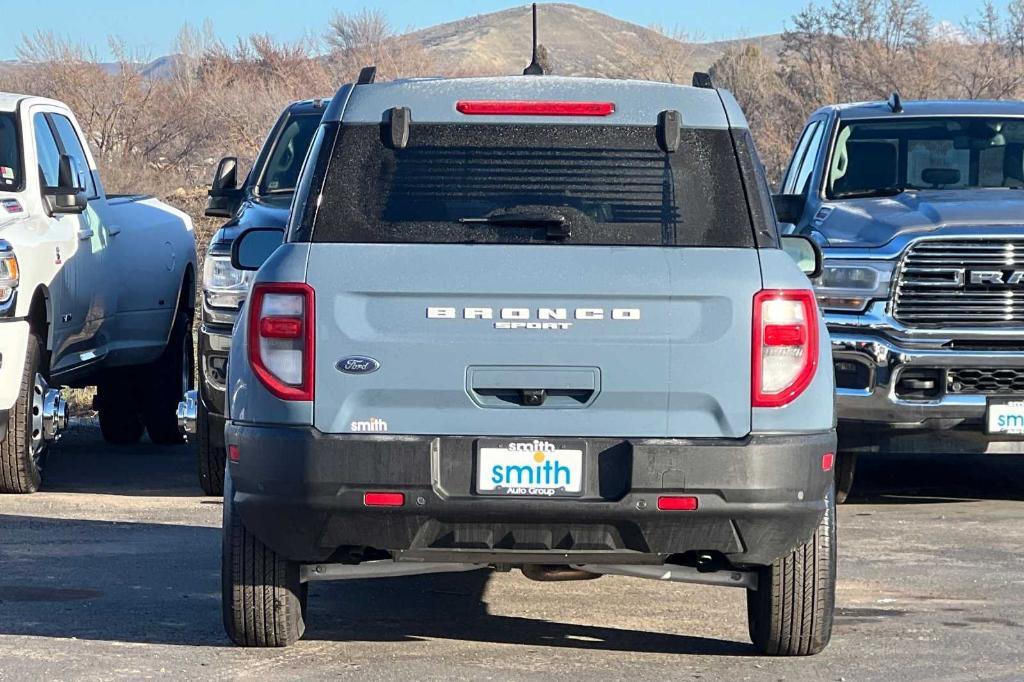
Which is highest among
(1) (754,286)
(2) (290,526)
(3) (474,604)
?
(1) (754,286)

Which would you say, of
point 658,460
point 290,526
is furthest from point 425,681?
point 658,460

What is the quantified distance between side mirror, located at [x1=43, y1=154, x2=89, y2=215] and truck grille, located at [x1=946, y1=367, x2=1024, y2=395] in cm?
488

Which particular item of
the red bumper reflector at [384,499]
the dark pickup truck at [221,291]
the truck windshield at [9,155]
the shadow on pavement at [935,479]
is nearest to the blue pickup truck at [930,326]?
the shadow on pavement at [935,479]

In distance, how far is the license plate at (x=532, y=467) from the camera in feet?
18.4

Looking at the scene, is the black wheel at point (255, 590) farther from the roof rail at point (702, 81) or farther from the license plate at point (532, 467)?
the roof rail at point (702, 81)

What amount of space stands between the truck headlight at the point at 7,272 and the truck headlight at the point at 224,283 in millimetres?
1005

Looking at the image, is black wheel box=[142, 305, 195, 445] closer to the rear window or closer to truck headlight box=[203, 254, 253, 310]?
truck headlight box=[203, 254, 253, 310]

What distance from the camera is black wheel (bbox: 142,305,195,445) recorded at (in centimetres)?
1264

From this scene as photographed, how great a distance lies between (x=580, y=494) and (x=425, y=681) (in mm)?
848

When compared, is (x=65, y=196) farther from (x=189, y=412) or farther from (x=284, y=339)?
(x=284, y=339)

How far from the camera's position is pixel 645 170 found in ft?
19.3

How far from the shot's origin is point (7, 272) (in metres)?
9.80

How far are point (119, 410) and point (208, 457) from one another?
316cm

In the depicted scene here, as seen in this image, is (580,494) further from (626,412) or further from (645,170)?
→ (645,170)
